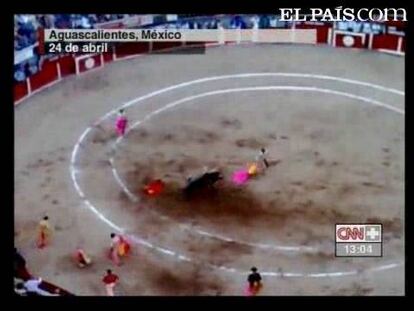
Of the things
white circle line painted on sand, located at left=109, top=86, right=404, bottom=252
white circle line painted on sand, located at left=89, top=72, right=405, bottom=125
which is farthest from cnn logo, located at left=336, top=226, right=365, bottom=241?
white circle line painted on sand, located at left=89, top=72, right=405, bottom=125

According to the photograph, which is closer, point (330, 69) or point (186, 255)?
point (186, 255)

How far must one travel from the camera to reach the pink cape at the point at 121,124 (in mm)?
11211

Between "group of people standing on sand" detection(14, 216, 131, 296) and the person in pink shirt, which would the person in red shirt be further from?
the person in pink shirt

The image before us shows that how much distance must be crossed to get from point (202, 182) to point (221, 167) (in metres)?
0.17

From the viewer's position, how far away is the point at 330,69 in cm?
1128

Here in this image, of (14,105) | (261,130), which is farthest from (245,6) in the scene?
(14,105)

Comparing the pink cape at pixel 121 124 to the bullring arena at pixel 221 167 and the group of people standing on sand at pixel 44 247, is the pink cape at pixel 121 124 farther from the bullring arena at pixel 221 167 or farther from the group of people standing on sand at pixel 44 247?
the group of people standing on sand at pixel 44 247

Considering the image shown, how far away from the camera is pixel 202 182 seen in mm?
10844

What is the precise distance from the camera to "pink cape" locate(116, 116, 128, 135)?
1121 centimetres

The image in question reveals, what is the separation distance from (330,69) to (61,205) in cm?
226

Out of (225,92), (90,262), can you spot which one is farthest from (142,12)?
(90,262)

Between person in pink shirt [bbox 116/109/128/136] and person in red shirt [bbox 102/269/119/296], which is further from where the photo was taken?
person in pink shirt [bbox 116/109/128/136]

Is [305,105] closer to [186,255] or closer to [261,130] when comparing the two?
[261,130]

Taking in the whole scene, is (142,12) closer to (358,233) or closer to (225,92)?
(225,92)
